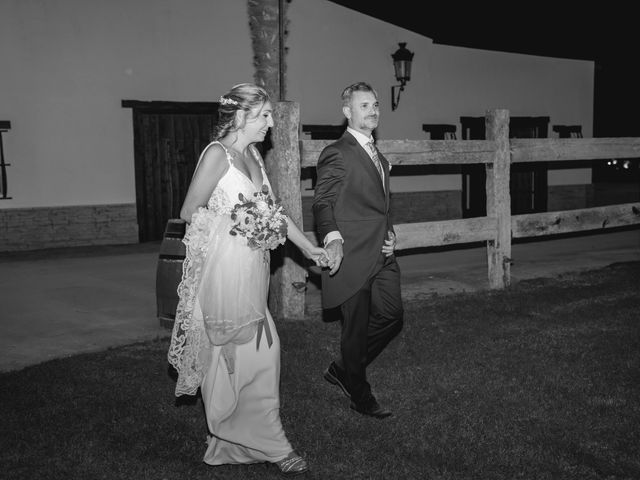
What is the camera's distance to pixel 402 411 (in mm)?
5012

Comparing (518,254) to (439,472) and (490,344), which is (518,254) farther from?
(439,472)

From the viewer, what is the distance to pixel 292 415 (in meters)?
4.95

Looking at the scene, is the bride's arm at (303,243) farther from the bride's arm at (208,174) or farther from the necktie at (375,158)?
the necktie at (375,158)

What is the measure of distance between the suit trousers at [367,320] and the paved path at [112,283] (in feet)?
8.53

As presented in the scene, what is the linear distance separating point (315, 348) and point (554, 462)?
2.69m

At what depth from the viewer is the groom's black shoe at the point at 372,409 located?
16.0 ft

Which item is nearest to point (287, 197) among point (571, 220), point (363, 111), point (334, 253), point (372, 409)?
point (363, 111)

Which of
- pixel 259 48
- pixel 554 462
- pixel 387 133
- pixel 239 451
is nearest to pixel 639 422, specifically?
pixel 554 462

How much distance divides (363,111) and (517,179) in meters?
14.8

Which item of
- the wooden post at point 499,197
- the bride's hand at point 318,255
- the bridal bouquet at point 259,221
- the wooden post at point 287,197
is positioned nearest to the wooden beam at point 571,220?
the wooden post at point 499,197

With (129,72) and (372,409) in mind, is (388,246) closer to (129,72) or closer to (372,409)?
(372,409)

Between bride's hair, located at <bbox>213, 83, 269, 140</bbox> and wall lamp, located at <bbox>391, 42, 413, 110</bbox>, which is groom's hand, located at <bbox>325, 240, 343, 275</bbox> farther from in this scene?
wall lamp, located at <bbox>391, 42, 413, 110</bbox>

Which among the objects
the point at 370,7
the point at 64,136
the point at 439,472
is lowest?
the point at 439,472

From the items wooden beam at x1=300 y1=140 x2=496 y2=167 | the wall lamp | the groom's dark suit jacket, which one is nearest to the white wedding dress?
the groom's dark suit jacket
